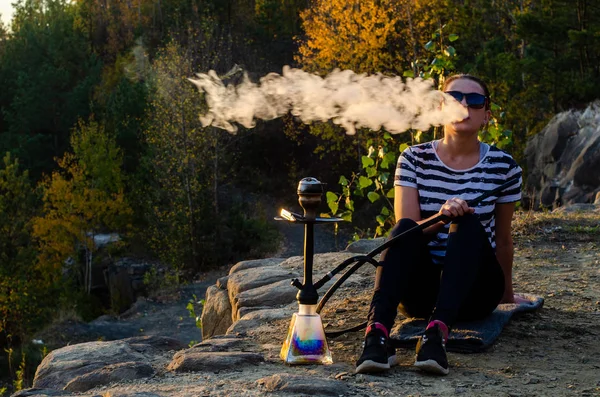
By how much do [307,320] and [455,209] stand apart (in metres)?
0.76

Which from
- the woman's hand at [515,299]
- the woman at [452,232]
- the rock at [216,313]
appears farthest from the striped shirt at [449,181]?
the rock at [216,313]

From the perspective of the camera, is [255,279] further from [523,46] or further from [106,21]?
[106,21]

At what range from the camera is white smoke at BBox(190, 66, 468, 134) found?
3830mm

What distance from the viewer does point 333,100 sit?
12.7 feet

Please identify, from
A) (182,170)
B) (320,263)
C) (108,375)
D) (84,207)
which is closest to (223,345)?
(108,375)

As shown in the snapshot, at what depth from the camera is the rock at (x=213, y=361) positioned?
11.4 feet

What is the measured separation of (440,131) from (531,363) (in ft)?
16.5

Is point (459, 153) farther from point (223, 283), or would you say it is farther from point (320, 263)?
point (223, 283)

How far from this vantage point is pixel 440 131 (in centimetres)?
830

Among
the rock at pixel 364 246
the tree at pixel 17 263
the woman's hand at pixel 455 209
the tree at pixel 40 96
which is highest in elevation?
the tree at pixel 40 96

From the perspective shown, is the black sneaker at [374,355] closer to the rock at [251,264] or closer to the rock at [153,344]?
the rock at [153,344]

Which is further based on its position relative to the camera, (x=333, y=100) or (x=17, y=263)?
(x=17, y=263)

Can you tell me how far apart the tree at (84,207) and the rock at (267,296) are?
2122 centimetres

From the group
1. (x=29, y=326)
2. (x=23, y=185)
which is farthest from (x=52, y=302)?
(x=23, y=185)
